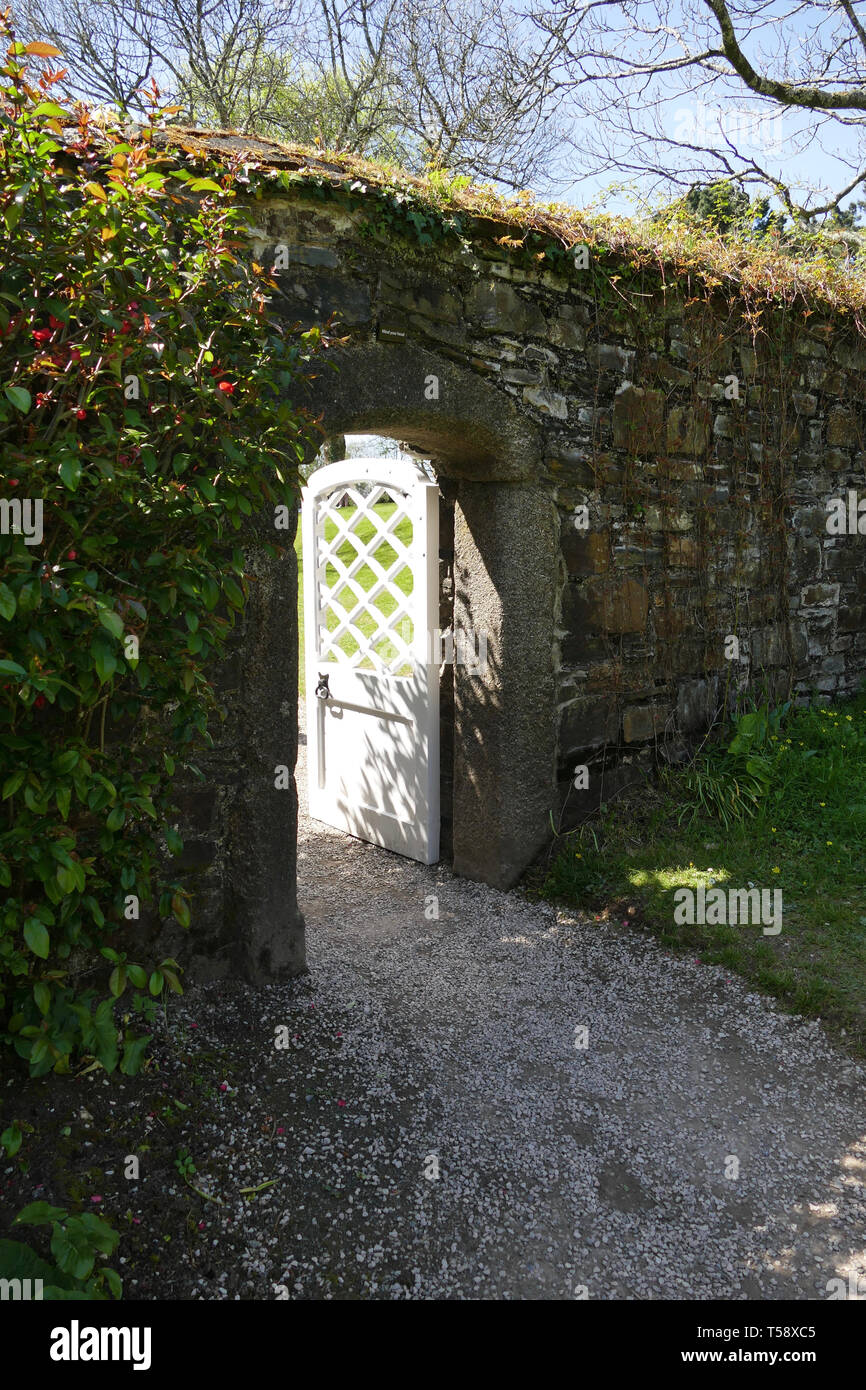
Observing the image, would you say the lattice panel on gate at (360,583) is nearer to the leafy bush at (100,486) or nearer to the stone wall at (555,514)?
the stone wall at (555,514)

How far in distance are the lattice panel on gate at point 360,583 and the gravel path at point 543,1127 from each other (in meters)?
1.67

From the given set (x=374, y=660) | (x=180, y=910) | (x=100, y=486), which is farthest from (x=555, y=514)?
(x=180, y=910)

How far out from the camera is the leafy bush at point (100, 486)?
2.00m

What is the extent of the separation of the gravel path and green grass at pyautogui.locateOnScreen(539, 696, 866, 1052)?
14 cm

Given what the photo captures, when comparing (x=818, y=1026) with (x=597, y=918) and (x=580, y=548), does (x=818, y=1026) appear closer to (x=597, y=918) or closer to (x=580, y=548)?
(x=597, y=918)

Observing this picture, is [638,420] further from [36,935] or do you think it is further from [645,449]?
[36,935]

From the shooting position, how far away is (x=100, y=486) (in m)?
2.14

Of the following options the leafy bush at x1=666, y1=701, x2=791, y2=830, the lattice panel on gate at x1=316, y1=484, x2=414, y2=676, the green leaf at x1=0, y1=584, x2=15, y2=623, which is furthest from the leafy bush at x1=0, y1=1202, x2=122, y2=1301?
the leafy bush at x1=666, y1=701, x2=791, y2=830

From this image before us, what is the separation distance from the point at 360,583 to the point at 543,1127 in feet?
10.5

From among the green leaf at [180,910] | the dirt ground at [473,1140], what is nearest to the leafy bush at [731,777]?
the dirt ground at [473,1140]

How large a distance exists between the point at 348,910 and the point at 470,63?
11.1 m

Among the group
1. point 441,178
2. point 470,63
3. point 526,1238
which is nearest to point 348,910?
point 526,1238

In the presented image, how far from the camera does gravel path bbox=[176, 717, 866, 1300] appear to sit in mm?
2256

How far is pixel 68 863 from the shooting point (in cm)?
198
